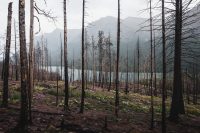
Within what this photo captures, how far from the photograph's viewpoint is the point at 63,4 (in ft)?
70.6

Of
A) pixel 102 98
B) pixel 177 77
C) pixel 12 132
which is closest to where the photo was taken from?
pixel 12 132

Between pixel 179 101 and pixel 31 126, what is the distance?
11879mm

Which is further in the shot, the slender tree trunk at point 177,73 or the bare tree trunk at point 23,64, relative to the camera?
the slender tree trunk at point 177,73

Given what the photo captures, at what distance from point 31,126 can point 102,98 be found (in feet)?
61.8

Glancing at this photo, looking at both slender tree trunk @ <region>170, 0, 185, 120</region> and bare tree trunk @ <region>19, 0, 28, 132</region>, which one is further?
slender tree trunk @ <region>170, 0, 185, 120</region>

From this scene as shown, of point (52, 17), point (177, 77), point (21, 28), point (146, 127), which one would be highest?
point (52, 17)

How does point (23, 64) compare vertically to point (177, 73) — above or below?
above

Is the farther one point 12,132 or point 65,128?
point 65,128

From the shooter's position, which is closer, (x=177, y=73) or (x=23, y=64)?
(x=23, y=64)

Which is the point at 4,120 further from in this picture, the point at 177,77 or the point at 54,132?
the point at 177,77

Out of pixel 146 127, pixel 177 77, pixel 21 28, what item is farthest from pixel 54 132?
pixel 177 77

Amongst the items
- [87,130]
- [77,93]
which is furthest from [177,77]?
[77,93]

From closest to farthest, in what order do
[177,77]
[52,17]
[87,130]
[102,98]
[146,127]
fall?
[87,130] → [52,17] → [146,127] → [177,77] → [102,98]

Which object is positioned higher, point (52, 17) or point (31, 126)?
point (52, 17)
